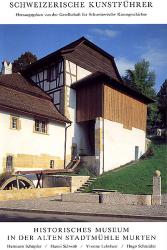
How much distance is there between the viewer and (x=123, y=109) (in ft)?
82.8

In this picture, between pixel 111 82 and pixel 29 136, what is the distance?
7506 millimetres

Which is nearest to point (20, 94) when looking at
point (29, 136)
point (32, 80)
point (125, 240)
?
point (29, 136)

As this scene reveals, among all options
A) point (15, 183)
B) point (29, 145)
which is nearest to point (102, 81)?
point (29, 145)

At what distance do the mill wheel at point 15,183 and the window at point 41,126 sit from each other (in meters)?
4.33

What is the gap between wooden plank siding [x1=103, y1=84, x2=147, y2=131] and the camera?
76.7ft

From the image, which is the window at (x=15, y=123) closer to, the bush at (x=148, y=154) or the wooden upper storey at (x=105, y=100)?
the wooden upper storey at (x=105, y=100)

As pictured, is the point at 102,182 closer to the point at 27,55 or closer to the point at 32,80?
the point at 32,80

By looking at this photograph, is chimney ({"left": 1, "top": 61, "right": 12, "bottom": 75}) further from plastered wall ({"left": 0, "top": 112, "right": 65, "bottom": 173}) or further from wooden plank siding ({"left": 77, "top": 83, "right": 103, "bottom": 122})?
plastered wall ({"left": 0, "top": 112, "right": 65, "bottom": 173})

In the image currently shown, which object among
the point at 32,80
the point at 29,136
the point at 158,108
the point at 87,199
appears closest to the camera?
the point at 87,199

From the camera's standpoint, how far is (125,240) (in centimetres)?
689

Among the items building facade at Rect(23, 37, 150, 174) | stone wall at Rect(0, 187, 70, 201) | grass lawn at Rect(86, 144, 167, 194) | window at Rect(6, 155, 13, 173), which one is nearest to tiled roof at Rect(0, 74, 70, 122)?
building facade at Rect(23, 37, 150, 174)

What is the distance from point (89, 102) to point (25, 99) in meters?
4.91

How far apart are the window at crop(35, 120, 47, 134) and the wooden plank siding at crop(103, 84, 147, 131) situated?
450 centimetres

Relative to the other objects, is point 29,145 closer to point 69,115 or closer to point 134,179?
point 69,115
